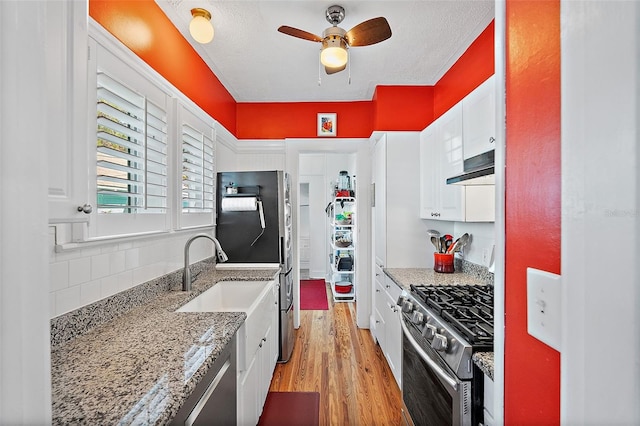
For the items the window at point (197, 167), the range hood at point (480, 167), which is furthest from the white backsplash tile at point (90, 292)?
the range hood at point (480, 167)

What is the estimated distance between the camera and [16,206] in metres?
0.35

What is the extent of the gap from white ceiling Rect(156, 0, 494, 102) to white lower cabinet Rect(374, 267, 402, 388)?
187 cm

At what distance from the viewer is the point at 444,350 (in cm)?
132

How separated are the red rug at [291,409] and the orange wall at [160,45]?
7.74ft

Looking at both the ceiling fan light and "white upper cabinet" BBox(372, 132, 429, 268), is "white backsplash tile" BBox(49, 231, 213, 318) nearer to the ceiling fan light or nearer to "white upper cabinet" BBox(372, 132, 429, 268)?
the ceiling fan light

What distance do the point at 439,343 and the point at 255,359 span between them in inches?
42.0

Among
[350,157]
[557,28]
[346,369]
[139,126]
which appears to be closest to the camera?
[557,28]

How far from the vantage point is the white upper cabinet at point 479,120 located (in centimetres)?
171

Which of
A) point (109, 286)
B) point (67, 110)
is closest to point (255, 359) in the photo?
point (109, 286)

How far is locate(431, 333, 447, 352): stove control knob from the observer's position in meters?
1.32

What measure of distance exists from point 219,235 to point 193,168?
0.80 meters

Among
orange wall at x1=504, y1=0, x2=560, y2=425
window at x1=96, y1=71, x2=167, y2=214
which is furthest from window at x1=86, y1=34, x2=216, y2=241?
orange wall at x1=504, y1=0, x2=560, y2=425

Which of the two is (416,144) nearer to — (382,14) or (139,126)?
(382,14)

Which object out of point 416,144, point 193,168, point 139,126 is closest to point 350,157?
point 416,144
